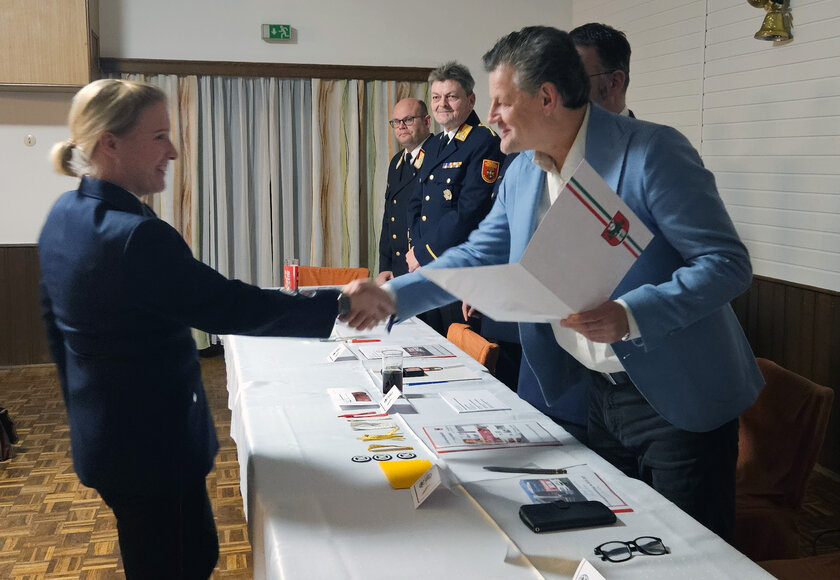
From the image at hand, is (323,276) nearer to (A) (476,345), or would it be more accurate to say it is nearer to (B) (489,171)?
(B) (489,171)

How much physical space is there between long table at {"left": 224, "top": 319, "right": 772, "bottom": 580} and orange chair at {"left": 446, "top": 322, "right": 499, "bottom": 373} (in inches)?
17.7

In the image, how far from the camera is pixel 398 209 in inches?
192

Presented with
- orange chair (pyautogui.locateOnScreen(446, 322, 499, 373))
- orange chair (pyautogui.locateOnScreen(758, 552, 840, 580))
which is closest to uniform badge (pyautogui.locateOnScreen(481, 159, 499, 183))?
orange chair (pyautogui.locateOnScreen(446, 322, 499, 373))

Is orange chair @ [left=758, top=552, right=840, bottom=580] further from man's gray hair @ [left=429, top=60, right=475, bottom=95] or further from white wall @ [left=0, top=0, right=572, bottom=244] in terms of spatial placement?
white wall @ [left=0, top=0, right=572, bottom=244]

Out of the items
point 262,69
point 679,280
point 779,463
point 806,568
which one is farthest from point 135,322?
point 262,69

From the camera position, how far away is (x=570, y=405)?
6.73 feet

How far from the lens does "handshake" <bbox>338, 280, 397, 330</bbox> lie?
1914mm

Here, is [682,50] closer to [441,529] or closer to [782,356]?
[782,356]

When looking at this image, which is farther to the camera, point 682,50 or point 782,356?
point 682,50

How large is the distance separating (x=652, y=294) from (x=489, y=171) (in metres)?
2.61

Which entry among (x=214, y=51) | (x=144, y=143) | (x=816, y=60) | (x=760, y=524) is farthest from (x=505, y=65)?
(x=214, y=51)

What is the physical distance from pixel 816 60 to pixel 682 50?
4.04 ft

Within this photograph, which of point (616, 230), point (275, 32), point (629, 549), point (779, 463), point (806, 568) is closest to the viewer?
point (629, 549)

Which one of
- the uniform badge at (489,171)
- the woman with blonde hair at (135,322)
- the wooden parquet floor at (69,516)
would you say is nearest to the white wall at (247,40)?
the wooden parquet floor at (69,516)
